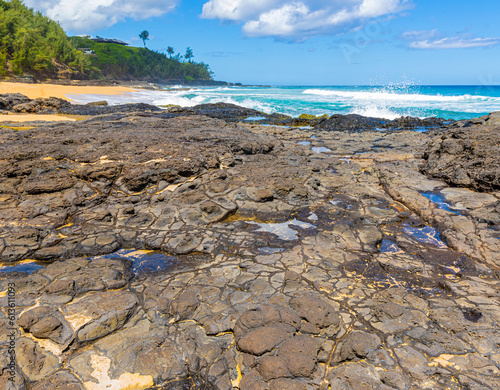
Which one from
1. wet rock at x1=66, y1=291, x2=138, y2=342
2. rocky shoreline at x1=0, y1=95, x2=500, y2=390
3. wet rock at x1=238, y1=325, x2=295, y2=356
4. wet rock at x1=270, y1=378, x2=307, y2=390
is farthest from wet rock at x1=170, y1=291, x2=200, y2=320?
wet rock at x1=270, y1=378, x2=307, y2=390

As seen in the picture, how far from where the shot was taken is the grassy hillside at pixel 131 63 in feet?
244

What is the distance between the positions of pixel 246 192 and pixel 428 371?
13.7 feet

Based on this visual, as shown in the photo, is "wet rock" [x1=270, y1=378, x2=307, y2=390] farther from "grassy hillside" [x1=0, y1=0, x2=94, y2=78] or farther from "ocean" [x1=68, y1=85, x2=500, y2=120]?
"grassy hillside" [x1=0, y1=0, x2=94, y2=78]

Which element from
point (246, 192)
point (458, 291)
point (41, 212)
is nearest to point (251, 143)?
point (246, 192)

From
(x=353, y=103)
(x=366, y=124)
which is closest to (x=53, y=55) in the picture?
(x=353, y=103)

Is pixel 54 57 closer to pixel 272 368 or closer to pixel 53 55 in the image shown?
pixel 53 55

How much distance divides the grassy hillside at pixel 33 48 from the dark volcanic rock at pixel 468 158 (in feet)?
145

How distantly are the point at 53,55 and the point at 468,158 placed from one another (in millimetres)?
59628

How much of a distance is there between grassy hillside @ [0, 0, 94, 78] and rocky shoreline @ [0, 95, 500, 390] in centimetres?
4055

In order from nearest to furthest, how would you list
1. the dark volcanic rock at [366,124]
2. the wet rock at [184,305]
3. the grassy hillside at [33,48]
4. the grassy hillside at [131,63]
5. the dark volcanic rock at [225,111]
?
the wet rock at [184,305] → the dark volcanic rock at [366,124] → the dark volcanic rock at [225,111] → the grassy hillside at [33,48] → the grassy hillside at [131,63]

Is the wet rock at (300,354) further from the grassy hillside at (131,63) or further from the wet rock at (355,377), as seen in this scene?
the grassy hillside at (131,63)

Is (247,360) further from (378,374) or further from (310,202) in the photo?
(310,202)

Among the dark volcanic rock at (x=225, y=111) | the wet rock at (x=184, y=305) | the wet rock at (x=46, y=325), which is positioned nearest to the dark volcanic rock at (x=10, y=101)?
the dark volcanic rock at (x=225, y=111)

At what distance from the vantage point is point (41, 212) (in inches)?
209
